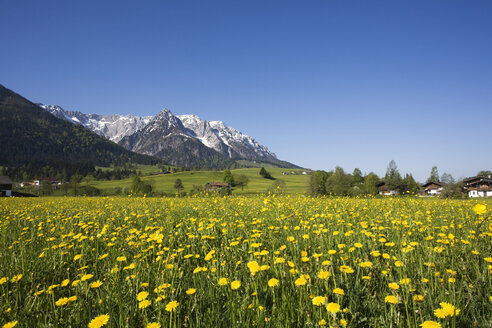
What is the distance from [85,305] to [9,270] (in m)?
2.07

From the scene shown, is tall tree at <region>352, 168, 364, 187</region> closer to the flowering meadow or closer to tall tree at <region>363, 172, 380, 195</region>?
tall tree at <region>363, 172, 380, 195</region>

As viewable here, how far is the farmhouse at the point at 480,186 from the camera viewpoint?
247 ft

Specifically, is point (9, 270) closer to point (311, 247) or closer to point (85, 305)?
point (85, 305)

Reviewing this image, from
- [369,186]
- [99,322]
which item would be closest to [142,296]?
[99,322]

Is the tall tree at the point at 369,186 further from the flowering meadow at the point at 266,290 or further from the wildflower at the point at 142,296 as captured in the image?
the wildflower at the point at 142,296

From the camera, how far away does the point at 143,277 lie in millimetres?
3016

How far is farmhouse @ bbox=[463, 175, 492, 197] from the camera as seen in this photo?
75375 millimetres

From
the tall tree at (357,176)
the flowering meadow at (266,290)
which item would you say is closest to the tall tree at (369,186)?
the tall tree at (357,176)

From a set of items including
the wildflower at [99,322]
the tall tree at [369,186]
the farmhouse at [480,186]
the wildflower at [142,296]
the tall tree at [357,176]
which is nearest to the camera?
the wildflower at [99,322]

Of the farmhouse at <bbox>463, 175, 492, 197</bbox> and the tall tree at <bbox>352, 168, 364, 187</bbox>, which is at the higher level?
the tall tree at <bbox>352, 168, 364, 187</bbox>

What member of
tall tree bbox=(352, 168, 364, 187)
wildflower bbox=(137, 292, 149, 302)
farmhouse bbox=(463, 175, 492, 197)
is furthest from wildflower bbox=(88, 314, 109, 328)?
tall tree bbox=(352, 168, 364, 187)

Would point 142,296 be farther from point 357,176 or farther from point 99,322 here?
point 357,176

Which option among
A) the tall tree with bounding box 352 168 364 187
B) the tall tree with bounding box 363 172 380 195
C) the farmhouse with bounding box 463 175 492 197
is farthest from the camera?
the tall tree with bounding box 352 168 364 187

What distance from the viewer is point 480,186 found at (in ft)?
258
